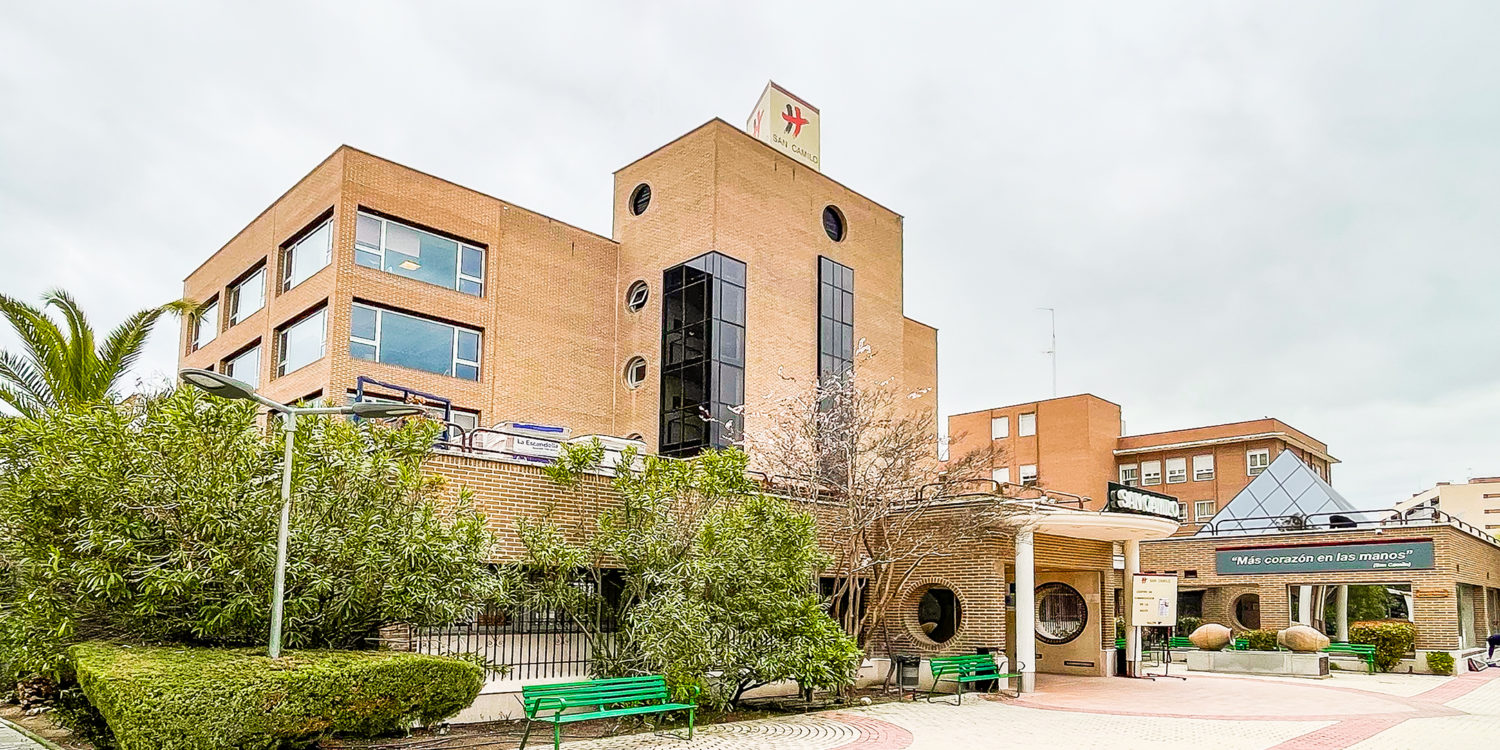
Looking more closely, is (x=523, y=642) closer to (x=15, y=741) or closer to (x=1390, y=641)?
(x=15, y=741)

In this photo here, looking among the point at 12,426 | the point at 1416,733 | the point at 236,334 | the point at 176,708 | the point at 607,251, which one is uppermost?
the point at 607,251

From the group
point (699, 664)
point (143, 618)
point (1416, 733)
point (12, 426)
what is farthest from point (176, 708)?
point (1416, 733)

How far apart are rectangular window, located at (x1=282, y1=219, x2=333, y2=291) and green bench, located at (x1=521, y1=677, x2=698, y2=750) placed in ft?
45.7

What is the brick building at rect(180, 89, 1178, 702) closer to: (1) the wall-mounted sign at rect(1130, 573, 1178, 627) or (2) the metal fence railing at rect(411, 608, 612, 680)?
(1) the wall-mounted sign at rect(1130, 573, 1178, 627)

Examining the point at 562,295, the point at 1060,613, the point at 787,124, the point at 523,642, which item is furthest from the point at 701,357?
the point at 523,642

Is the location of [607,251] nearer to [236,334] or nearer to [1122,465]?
[236,334]

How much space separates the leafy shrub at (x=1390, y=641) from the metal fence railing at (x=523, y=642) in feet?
67.2

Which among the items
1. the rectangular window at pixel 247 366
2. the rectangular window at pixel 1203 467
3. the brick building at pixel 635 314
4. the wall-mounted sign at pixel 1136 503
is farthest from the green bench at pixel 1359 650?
the rectangular window at pixel 1203 467

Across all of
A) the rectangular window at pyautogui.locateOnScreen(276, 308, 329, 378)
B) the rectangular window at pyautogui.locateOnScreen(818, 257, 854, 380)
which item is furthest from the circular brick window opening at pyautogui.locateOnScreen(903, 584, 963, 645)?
the rectangular window at pyautogui.locateOnScreen(276, 308, 329, 378)

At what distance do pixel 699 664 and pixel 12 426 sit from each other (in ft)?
27.2

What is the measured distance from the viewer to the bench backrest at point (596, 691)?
1223 centimetres

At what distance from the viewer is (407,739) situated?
41.4 ft

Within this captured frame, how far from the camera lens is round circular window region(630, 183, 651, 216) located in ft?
97.6

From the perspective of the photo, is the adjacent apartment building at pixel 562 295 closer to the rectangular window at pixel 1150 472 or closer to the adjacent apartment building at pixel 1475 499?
the rectangular window at pixel 1150 472
